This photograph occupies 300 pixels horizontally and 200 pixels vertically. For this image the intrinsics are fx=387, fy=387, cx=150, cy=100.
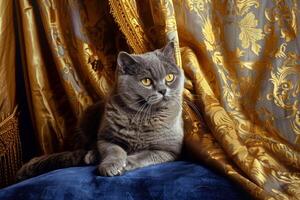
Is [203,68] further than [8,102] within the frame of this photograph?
No

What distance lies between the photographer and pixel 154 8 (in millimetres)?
1243

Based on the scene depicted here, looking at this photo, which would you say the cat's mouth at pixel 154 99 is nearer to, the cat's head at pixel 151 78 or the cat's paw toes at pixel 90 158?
the cat's head at pixel 151 78

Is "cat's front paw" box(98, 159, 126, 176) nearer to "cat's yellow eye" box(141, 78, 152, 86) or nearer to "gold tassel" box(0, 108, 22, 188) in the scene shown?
"cat's yellow eye" box(141, 78, 152, 86)

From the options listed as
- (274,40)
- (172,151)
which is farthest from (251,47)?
(172,151)

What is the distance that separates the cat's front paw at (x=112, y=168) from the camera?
999mm

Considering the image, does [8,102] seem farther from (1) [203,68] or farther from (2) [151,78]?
(1) [203,68]

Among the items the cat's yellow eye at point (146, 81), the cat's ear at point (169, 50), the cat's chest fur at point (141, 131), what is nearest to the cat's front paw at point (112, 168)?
the cat's chest fur at point (141, 131)

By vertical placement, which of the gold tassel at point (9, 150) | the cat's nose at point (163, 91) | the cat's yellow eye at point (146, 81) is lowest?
the gold tassel at point (9, 150)

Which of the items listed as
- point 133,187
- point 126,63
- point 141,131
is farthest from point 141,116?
point 133,187

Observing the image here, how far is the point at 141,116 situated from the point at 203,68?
9.9 inches

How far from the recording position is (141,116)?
1.20 meters

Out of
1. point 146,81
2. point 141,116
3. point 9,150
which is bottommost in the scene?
point 9,150

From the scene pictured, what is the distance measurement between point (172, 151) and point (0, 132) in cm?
60

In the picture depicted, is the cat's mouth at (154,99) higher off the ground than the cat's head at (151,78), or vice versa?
the cat's head at (151,78)
